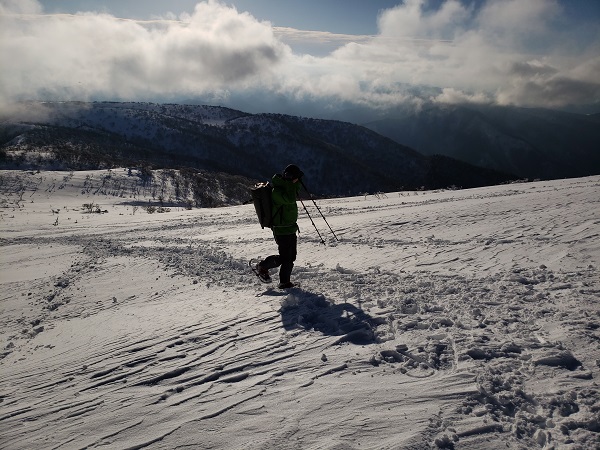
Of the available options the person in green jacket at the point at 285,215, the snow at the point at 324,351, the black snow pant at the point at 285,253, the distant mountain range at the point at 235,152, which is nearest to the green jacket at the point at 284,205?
the person in green jacket at the point at 285,215

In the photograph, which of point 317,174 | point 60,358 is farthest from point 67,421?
point 317,174

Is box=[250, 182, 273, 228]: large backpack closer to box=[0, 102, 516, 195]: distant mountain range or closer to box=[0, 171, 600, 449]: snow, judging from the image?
box=[0, 171, 600, 449]: snow

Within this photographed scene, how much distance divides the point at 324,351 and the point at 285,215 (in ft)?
10.2

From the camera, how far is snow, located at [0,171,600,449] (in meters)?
3.02

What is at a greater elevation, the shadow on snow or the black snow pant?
the black snow pant

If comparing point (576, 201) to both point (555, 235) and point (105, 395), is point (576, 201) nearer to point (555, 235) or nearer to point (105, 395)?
point (555, 235)

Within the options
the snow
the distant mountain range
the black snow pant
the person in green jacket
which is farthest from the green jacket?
the distant mountain range

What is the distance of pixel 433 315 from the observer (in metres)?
5.04

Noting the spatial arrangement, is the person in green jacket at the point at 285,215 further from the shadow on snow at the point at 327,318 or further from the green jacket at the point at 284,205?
the shadow on snow at the point at 327,318

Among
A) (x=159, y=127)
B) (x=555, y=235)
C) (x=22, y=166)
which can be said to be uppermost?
(x=159, y=127)

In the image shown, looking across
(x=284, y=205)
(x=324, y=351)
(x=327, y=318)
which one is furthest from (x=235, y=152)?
(x=324, y=351)

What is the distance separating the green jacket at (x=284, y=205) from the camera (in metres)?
6.74

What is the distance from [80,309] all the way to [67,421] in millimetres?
3953

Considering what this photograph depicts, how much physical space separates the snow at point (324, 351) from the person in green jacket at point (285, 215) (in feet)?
1.81
